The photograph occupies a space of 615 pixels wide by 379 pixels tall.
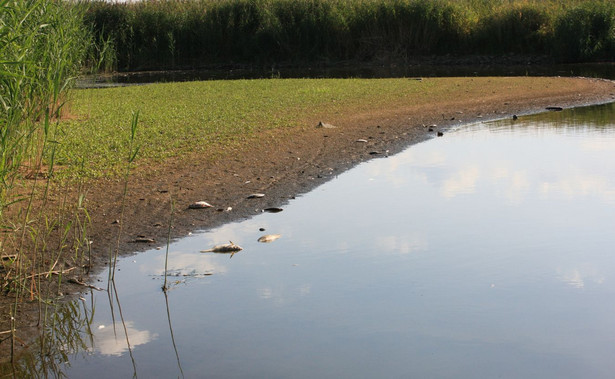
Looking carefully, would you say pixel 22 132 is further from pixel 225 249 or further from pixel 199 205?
pixel 199 205

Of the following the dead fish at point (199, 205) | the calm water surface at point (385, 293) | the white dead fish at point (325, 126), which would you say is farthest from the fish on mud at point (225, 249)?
the white dead fish at point (325, 126)

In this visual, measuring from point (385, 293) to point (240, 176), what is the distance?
12.0ft

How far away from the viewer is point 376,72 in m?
25.4

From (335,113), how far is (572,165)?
483 cm

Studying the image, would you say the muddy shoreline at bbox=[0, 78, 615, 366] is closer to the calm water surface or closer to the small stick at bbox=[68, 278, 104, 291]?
the small stick at bbox=[68, 278, 104, 291]

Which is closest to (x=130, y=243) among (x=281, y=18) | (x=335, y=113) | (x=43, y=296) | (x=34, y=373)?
(x=43, y=296)

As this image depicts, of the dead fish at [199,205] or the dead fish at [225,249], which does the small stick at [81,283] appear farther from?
the dead fish at [199,205]

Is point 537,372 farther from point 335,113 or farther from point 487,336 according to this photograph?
point 335,113

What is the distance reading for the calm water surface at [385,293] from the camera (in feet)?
13.8

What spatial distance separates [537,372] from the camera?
13.2 ft

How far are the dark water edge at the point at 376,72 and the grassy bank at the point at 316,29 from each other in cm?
110

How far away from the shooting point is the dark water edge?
76.4 ft

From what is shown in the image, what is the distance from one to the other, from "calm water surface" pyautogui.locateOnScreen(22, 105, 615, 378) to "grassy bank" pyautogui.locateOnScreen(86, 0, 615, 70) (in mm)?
21643

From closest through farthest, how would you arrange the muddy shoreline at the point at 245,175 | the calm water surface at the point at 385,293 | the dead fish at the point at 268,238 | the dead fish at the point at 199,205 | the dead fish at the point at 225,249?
the calm water surface at the point at 385,293, the dead fish at the point at 225,249, the dead fish at the point at 268,238, the muddy shoreline at the point at 245,175, the dead fish at the point at 199,205
